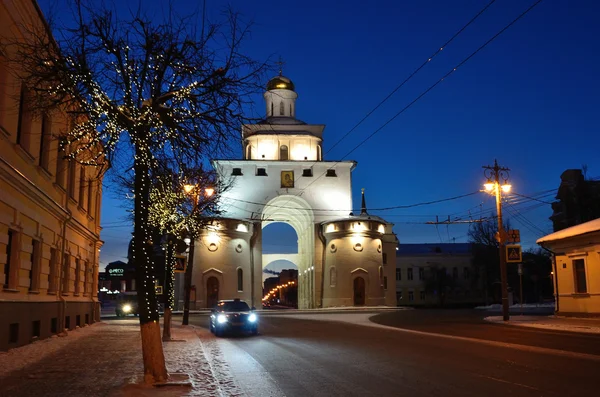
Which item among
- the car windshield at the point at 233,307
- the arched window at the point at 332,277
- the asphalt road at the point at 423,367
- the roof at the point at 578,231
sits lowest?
the asphalt road at the point at 423,367

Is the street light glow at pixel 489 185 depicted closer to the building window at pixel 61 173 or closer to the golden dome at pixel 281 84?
the building window at pixel 61 173

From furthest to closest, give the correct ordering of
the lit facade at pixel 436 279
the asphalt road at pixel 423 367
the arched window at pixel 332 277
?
1. the lit facade at pixel 436 279
2. the arched window at pixel 332 277
3. the asphalt road at pixel 423 367

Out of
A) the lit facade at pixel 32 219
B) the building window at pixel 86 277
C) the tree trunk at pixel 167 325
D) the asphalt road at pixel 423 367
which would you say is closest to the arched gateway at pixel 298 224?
the building window at pixel 86 277

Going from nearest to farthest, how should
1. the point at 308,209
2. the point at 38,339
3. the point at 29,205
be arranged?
the point at 29,205, the point at 38,339, the point at 308,209

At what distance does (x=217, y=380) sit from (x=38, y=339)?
972 cm

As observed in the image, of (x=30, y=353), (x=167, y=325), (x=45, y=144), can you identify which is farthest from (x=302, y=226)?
(x=30, y=353)

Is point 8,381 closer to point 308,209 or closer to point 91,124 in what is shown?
point 91,124

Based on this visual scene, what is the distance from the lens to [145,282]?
35.4 feet

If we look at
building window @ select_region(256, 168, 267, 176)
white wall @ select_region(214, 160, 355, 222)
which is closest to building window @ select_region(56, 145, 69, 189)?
white wall @ select_region(214, 160, 355, 222)

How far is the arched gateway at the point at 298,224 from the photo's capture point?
6178cm

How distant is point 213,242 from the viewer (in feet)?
201

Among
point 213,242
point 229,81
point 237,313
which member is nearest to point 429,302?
point 213,242

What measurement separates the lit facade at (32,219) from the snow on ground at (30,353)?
1.05 ft

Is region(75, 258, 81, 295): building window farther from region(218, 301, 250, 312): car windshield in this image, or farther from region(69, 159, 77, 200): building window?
region(218, 301, 250, 312): car windshield
